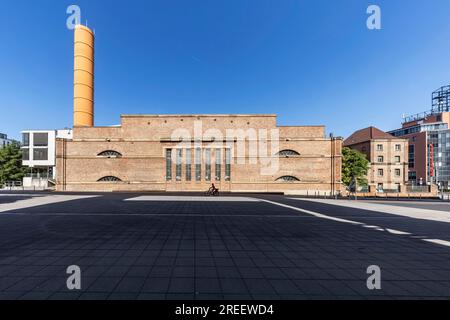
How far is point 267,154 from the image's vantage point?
30.9 m

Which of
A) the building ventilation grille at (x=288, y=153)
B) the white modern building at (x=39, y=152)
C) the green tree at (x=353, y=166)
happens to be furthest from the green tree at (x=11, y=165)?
the green tree at (x=353, y=166)

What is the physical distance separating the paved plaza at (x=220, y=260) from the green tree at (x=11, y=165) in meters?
48.3

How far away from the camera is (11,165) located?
42.8 m

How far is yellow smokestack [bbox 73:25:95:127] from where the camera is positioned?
107 ft

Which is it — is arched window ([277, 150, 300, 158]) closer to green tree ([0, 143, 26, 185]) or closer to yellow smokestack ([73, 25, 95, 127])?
yellow smokestack ([73, 25, 95, 127])

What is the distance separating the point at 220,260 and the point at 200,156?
26.5 m

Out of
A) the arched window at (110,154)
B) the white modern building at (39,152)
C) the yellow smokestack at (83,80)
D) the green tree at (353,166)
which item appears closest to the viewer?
the arched window at (110,154)

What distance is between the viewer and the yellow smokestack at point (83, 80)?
1289 inches

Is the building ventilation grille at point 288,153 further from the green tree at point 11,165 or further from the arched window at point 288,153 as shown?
the green tree at point 11,165

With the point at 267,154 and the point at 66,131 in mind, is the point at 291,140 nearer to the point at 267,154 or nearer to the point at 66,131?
the point at 267,154

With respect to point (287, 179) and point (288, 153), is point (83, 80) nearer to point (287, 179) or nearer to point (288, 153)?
point (288, 153)

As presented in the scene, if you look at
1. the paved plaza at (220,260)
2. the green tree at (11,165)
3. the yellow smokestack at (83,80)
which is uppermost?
the yellow smokestack at (83,80)

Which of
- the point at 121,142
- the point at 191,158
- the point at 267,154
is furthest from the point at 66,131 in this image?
the point at 267,154
